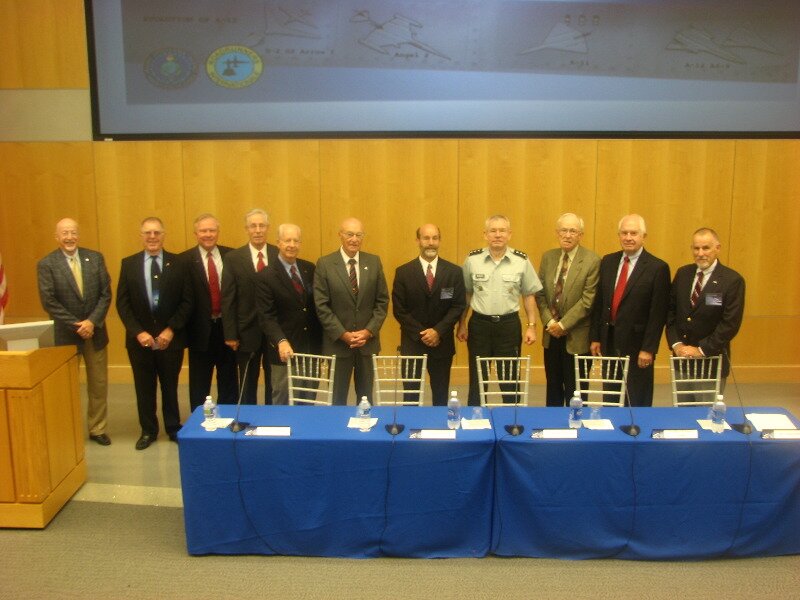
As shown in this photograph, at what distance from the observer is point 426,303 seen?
4434mm

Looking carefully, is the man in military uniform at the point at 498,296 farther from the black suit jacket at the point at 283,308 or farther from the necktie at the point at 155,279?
the necktie at the point at 155,279

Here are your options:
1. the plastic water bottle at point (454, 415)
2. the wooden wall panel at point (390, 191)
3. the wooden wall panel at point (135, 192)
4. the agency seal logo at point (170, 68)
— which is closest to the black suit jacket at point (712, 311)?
the plastic water bottle at point (454, 415)

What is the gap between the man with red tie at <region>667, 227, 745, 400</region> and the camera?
396 cm

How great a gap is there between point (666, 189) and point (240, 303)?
3.96 meters

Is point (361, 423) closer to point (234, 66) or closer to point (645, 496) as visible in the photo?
point (645, 496)

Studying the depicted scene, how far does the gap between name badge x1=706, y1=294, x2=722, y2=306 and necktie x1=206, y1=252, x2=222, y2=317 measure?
10.4ft

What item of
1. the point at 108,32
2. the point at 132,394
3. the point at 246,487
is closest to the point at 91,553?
the point at 246,487

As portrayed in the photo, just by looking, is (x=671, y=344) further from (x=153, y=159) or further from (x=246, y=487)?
(x=153, y=159)

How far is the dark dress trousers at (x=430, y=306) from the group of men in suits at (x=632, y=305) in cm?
63

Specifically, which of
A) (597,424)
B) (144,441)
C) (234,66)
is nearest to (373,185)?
(234,66)

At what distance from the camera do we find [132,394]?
5.87m

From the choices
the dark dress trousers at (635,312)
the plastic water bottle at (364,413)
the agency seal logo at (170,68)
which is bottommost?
the plastic water bottle at (364,413)

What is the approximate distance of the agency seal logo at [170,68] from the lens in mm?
5828

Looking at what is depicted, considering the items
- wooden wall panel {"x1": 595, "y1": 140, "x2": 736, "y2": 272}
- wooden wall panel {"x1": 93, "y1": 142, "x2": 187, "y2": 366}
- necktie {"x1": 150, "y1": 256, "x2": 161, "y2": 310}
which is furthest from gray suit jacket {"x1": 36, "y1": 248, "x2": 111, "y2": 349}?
wooden wall panel {"x1": 595, "y1": 140, "x2": 736, "y2": 272}
